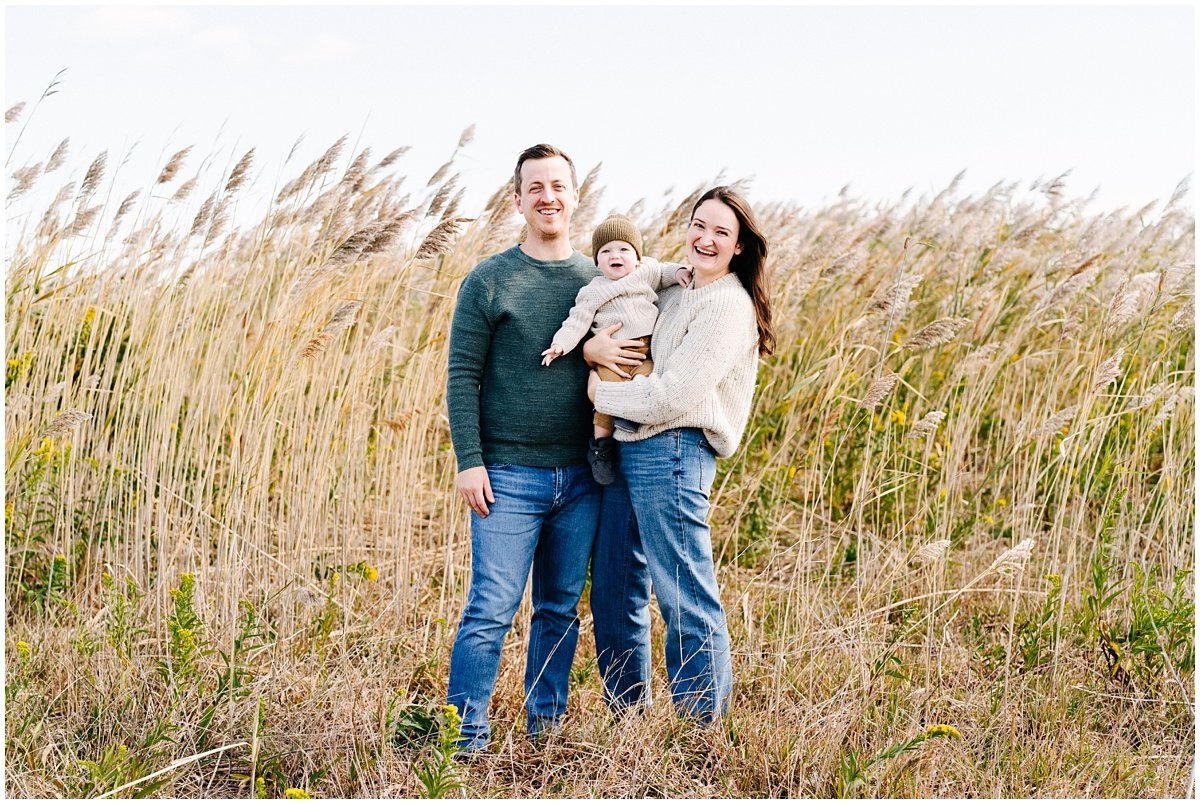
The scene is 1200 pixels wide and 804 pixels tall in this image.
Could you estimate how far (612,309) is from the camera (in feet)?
9.28

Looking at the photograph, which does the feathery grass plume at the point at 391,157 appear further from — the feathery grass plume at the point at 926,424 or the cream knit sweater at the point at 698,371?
the feathery grass plume at the point at 926,424

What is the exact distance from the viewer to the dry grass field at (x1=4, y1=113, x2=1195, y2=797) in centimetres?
278

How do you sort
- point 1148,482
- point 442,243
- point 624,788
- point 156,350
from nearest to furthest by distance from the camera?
1. point 624,788
2. point 442,243
3. point 156,350
4. point 1148,482

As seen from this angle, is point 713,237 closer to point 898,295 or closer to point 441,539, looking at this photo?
point 898,295

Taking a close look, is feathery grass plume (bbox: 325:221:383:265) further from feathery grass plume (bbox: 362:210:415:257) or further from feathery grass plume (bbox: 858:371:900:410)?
feathery grass plume (bbox: 858:371:900:410)

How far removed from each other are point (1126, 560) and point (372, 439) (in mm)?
3051

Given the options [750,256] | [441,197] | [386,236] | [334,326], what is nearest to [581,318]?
[750,256]

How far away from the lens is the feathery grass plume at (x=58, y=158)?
4.36 metres

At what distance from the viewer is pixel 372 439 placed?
14.7 ft

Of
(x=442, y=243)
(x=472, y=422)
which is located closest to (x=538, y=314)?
(x=472, y=422)

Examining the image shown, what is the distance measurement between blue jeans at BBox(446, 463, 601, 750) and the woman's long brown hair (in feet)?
2.15

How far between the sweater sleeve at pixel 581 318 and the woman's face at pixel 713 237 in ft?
0.79

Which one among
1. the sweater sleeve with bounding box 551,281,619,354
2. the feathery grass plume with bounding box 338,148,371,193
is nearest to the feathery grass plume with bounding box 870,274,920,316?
the sweater sleeve with bounding box 551,281,619,354

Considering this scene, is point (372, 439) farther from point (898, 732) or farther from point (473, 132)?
point (898, 732)
